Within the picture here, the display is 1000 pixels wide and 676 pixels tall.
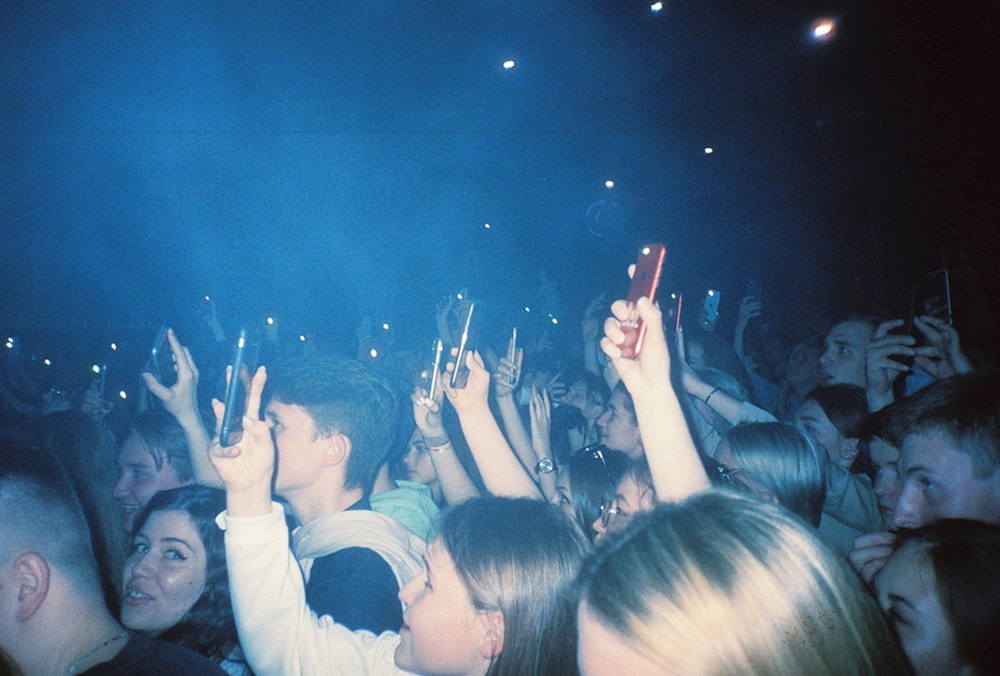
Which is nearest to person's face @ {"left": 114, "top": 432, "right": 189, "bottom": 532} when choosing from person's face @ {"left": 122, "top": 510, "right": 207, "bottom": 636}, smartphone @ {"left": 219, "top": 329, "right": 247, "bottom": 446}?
person's face @ {"left": 122, "top": 510, "right": 207, "bottom": 636}

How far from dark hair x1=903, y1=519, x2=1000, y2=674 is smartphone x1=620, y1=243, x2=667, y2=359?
2.85 feet

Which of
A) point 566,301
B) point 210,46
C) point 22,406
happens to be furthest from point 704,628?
point 566,301

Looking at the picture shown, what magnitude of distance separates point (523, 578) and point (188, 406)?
2.07 metres

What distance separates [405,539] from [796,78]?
690cm

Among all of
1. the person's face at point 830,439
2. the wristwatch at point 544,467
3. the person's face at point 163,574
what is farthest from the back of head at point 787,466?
the person's face at point 163,574

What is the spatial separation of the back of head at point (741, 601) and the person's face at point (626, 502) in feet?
3.76

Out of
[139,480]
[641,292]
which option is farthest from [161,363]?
[641,292]

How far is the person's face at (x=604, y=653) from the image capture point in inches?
34.3

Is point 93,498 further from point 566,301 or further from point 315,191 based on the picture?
point 566,301

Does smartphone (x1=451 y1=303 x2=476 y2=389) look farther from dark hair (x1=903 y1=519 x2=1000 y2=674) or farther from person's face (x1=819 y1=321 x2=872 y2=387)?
person's face (x1=819 y1=321 x2=872 y2=387)

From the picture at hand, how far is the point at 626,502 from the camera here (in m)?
2.17

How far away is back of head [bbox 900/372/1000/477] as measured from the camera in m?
1.85

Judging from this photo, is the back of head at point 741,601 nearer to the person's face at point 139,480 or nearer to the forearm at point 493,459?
the forearm at point 493,459

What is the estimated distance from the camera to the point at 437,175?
10516mm
